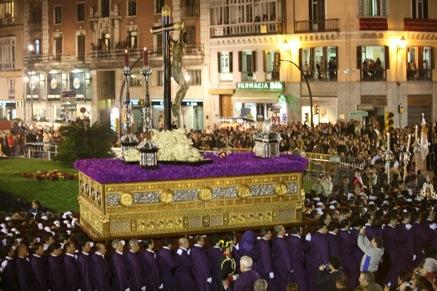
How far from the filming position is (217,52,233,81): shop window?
200 ft

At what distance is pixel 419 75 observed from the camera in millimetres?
56156

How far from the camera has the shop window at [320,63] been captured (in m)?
55.8

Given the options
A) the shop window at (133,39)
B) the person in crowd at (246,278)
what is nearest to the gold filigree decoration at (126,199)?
the person in crowd at (246,278)

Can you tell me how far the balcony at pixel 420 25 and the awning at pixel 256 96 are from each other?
9.52m

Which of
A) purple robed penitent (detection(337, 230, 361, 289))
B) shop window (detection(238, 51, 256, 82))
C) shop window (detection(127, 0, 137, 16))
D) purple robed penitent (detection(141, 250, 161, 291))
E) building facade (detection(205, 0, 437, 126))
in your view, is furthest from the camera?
shop window (detection(127, 0, 137, 16))

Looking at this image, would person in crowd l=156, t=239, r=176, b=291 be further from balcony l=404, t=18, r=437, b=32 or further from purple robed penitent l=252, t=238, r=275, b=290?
balcony l=404, t=18, r=437, b=32

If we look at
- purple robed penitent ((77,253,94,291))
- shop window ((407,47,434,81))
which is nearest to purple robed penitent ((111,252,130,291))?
purple robed penitent ((77,253,94,291))

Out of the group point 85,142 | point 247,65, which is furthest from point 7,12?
point 85,142

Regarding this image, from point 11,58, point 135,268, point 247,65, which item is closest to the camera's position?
point 135,268

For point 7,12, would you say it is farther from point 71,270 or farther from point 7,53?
point 71,270

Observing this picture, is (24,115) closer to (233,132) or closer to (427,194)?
(233,132)

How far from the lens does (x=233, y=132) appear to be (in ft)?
153

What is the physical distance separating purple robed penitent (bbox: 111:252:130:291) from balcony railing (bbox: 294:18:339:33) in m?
39.3

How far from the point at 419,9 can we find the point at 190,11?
57.3 ft
